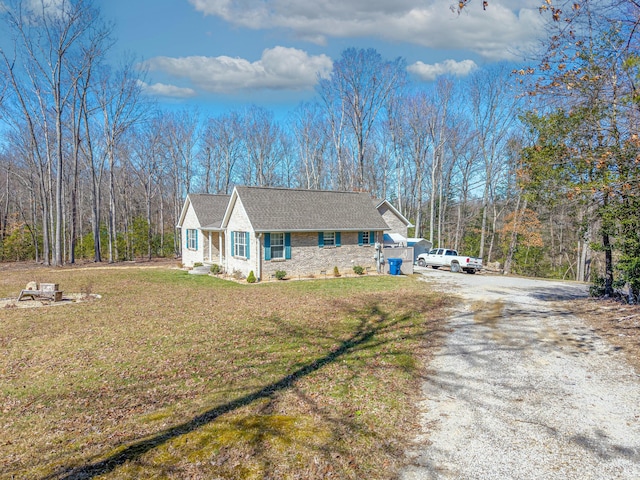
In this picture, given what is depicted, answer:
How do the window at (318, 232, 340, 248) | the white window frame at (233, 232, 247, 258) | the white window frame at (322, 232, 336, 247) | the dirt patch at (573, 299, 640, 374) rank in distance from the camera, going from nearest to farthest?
the dirt patch at (573, 299, 640, 374) → the white window frame at (233, 232, 247, 258) → the window at (318, 232, 340, 248) → the white window frame at (322, 232, 336, 247)

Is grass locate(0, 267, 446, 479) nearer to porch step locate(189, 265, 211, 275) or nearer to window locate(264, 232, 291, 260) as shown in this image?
window locate(264, 232, 291, 260)

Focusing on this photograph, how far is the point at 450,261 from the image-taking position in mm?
26031

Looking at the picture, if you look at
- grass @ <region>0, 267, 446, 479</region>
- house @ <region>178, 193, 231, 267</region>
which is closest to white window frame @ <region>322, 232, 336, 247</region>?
house @ <region>178, 193, 231, 267</region>

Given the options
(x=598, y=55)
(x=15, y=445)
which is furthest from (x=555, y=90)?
(x=15, y=445)

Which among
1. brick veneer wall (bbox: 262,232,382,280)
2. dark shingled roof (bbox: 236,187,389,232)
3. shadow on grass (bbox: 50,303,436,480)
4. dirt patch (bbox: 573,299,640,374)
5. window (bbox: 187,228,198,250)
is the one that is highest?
dark shingled roof (bbox: 236,187,389,232)

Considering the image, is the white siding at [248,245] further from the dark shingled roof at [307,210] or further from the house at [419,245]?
the house at [419,245]

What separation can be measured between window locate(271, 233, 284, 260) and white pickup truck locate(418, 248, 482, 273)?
12271mm

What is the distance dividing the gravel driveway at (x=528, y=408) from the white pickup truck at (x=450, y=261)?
15.0 meters

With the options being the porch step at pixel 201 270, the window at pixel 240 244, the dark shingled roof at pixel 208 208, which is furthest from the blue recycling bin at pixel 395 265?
the porch step at pixel 201 270

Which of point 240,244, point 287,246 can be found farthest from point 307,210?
point 240,244

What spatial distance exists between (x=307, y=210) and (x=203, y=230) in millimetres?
7079

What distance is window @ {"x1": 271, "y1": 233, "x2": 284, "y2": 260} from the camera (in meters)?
19.8

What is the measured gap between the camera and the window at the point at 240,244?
1991 centimetres

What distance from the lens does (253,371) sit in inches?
284
